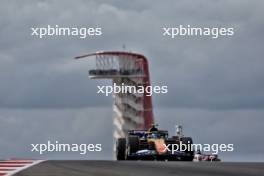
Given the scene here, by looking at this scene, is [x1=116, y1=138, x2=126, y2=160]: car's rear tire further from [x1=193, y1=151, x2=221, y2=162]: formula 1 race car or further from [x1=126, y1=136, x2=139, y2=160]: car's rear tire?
[x1=193, y1=151, x2=221, y2=162]: formula 1 race car

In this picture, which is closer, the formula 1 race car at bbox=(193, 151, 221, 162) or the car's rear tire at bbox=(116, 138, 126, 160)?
the car's rear tire at bbox=(116, 138, 126, 160)

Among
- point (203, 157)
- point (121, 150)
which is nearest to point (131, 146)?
point (121, 150)

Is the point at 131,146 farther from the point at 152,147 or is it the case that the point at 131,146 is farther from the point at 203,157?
the point at 203,157

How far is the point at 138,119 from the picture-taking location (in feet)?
276

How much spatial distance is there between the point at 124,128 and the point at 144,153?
5210 centimetres

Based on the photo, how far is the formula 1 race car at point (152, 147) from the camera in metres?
32.0

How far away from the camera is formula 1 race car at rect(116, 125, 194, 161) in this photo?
105 ft

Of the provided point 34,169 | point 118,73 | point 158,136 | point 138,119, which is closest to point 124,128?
point 138,119

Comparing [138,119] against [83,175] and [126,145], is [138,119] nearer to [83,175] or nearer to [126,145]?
[126,145]

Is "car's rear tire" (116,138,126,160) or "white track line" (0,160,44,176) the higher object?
"car's rear tire" (116,138,126,160)

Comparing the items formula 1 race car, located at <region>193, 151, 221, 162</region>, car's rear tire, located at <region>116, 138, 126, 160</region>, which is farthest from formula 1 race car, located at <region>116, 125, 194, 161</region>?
formula 1 race car, located at <region>193, 151, 221, 162</region>

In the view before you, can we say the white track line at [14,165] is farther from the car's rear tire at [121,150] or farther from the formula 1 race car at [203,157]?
the formula 1 race car at [203,157]

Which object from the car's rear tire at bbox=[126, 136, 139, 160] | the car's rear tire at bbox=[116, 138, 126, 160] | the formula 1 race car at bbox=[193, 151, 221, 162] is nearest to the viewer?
the car's rear tire at bbox=[126, 136, 139, 160]

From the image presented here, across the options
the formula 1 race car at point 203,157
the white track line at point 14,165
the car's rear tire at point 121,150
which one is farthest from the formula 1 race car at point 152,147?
the white track line at point 14,165
